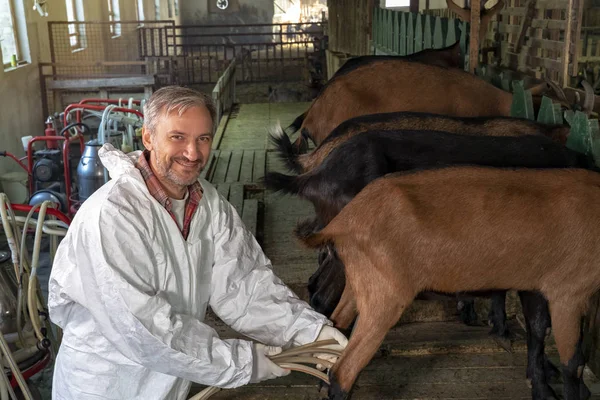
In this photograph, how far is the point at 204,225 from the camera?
230 cm

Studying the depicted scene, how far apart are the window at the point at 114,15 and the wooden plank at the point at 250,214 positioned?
1250 cm

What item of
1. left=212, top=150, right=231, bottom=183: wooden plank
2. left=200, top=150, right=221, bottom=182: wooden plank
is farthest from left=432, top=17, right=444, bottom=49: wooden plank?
left=200, top=150, right=221, bottom=182: wooden plank

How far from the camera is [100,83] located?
35.3 feet

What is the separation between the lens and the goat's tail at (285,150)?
3.96 metres

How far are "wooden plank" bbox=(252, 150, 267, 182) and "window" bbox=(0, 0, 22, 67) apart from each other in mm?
4625

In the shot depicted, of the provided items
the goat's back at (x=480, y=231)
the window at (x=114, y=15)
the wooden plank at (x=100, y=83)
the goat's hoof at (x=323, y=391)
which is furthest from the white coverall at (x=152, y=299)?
the window at (x=114, y=15)

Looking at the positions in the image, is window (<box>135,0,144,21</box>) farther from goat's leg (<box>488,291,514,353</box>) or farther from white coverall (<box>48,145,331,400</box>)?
white coverall (<box>48,145,331,400</box>)

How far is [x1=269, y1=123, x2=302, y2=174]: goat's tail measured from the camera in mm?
3965

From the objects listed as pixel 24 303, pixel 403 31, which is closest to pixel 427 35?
pixel 403 31

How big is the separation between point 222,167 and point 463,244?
4.35 metres

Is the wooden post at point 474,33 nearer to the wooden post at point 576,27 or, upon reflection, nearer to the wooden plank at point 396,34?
the wooden post at point 576,27

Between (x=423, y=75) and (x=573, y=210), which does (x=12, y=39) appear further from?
(x=573, y=210)

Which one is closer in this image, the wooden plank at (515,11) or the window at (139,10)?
the wooden plank at (515,11)

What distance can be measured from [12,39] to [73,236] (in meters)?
8.99
